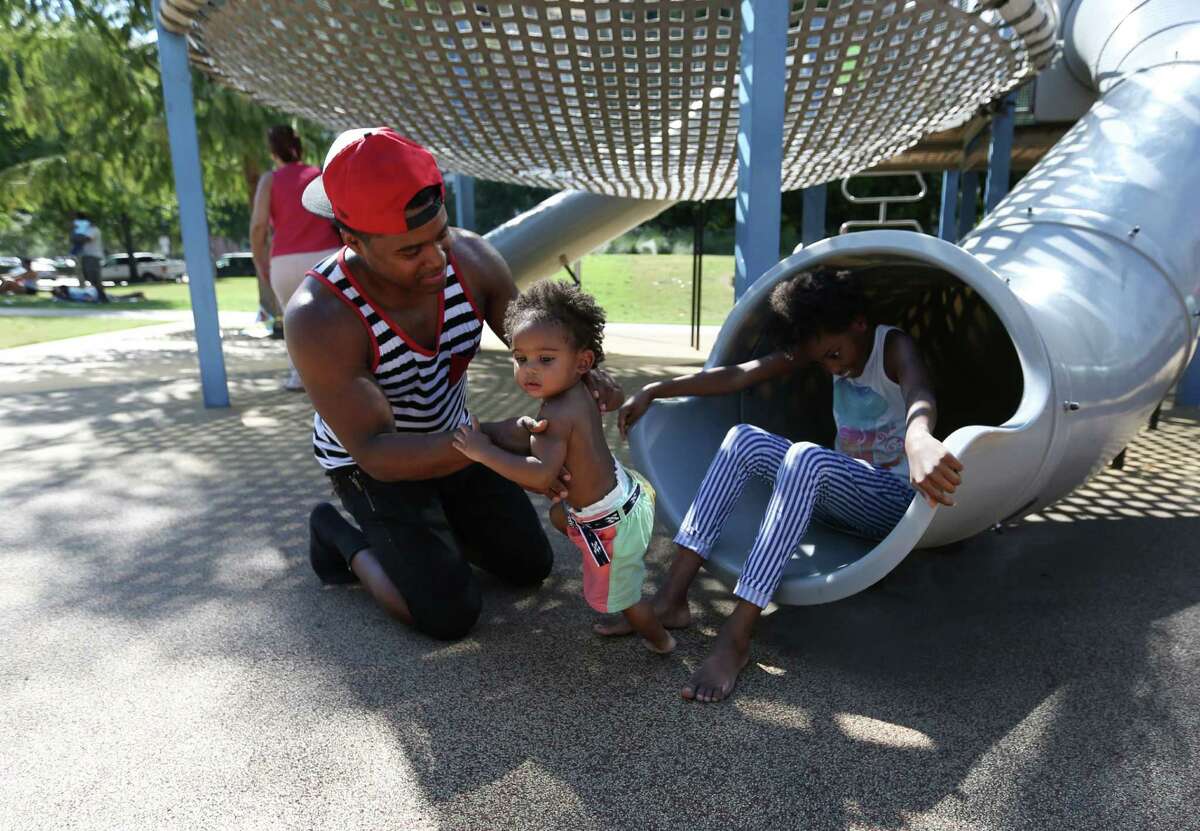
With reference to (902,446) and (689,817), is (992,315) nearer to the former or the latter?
(902,446)

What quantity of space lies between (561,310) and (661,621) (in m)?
0.98

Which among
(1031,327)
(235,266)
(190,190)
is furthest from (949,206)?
(235,266)

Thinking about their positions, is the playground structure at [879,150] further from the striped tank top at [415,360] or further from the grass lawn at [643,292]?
the grass lawn at [643,292]

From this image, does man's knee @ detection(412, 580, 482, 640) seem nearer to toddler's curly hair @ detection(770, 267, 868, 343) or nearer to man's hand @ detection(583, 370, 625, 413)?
man's hand @ detection(583, 370, 625, 413)

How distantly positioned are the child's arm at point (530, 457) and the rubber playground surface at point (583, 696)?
57cm

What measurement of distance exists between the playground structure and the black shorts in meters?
0.51

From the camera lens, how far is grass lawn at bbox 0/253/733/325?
44.2 feet

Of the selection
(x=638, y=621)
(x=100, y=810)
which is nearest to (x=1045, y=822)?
(x=638, y=621)

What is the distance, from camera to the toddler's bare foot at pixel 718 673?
2174mm

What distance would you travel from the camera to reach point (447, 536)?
8.94ft

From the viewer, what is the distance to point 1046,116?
652 centimetres

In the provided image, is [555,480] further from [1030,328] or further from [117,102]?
[117,102]

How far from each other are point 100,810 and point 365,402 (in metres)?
1.08

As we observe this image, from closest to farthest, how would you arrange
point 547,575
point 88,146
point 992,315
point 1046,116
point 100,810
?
point 100,810
point 547,575
point 992,315
point 1046,116
point 88,146
